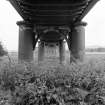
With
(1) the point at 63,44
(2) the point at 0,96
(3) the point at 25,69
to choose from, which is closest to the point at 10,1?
(3) the point at 25,69

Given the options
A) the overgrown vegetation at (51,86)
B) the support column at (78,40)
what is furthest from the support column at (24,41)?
the overgrown vegetation at (51,86)

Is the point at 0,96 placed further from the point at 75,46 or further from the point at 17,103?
the point at 75,46

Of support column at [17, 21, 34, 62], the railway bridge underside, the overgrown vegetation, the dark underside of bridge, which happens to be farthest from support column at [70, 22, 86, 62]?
the overgrown vegetation

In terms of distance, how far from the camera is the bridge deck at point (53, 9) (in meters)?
12.0

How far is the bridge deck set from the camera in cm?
1197

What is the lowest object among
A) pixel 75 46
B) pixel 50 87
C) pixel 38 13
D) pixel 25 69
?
pixel 50 87

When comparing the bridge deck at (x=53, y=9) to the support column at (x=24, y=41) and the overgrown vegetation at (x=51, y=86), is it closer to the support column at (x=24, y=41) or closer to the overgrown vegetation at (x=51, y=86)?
the support column at (x=24, y=41)

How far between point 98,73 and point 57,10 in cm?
910

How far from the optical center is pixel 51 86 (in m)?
4.70

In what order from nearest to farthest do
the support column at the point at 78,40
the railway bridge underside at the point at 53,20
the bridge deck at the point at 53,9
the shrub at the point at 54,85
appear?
1. the shrub at the point at 54,85
2. the bridge deck at the point at 53,9
3. the railway bridge underside at the point at 53,20
4. the support column at the point at 78,40

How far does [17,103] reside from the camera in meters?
4.43

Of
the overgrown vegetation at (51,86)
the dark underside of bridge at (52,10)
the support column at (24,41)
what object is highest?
the dark underside of bridge at (52,10)

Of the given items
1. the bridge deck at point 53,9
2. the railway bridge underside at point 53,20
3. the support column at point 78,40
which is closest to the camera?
the bridge deck at point 53,9

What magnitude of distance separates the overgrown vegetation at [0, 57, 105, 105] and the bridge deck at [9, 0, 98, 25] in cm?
652
